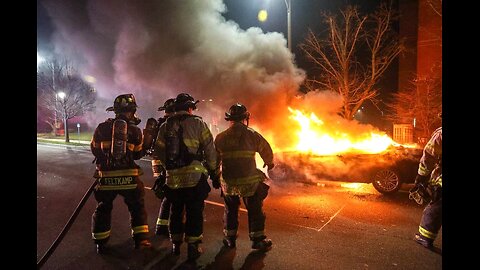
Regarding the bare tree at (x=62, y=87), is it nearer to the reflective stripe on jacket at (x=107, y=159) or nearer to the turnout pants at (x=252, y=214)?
the reflective stripe on jacket at (x=107, y=159)

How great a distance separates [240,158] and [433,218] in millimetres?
2460

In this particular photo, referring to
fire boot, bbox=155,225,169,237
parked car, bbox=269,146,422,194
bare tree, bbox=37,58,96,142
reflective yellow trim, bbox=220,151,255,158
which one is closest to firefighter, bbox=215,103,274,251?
reflective yellow trim, bbox=220,151,255,158

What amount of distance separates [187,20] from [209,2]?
872 millimetres

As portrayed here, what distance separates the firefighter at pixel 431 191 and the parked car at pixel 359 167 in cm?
Result: 277

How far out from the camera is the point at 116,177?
416cm

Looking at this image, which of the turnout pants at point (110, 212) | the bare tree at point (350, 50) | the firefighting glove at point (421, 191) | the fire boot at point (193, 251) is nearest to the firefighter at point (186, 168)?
the fire boot at point (193, 251)

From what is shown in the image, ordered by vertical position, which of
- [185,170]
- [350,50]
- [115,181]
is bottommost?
Result: [115,181]

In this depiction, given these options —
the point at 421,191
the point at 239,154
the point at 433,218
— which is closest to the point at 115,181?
the point at 239,154

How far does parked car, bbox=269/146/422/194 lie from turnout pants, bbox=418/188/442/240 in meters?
2.93

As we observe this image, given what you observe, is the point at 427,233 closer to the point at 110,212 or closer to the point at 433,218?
the point at 433,218

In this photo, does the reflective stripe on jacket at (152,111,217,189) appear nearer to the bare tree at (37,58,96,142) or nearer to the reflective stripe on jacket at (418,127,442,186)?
the reflective stripe on jacket at (418,127,442,186)

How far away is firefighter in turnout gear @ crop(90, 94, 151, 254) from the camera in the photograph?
4137 mm
